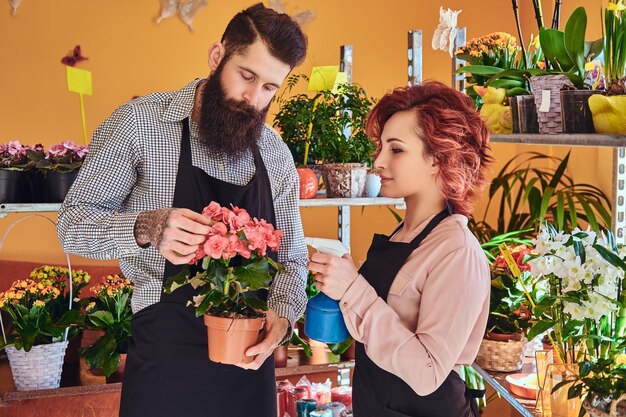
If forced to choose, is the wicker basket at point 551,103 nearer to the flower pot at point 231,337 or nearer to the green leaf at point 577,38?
the green leaf at point 577,38

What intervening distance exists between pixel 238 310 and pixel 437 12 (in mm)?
4178

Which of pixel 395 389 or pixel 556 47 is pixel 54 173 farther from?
pixel 556 47

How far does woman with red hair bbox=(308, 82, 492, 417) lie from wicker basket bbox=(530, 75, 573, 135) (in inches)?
9.6

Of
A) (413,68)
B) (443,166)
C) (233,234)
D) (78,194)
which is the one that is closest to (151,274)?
(78,194)

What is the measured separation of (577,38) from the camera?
6.56ft

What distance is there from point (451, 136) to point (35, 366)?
1887mm

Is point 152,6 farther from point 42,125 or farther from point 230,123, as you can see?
point 230,123

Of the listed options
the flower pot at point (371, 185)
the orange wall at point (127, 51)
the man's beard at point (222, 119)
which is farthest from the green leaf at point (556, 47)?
the orange wall at point (127, 51)

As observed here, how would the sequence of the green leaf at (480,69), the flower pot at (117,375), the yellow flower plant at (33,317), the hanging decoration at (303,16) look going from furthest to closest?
the hanging decoration at (303,16) < the flower pot at (117,375) < the yellow flower plant at (33,317) < the green leaf at (480,69)

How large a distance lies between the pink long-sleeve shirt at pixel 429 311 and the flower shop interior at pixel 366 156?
0.99 feet

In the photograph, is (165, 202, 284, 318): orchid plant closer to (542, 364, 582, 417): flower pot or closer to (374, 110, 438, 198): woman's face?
(374, 110, 438, 198): woman's face

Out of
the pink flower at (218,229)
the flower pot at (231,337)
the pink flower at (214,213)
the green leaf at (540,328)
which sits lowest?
the green leaf at (540,328)

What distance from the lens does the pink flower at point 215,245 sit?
175 centimetres

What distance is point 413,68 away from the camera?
3.28m
